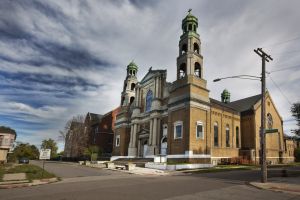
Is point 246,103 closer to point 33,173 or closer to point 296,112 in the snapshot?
point 296,112

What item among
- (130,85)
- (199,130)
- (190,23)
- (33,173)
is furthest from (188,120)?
(130,85)

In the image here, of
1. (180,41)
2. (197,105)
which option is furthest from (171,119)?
(180,41)

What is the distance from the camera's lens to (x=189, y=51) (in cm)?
3812

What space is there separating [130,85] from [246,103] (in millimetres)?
24915

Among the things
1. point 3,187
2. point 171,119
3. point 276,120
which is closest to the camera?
point 3,187

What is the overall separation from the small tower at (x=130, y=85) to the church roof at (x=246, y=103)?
22.1m

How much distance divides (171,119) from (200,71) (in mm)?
8570

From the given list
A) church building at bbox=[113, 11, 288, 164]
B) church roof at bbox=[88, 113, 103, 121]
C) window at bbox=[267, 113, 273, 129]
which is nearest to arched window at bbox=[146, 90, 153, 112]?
church building at bbox=[113, 11, 288, 164]

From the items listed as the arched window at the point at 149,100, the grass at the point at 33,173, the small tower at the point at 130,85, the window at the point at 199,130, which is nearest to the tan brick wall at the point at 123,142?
the small tower at the point at 130,85

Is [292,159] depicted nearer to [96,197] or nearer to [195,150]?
[195,150]

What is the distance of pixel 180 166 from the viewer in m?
30.4

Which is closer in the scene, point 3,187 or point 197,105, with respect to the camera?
point 3,187

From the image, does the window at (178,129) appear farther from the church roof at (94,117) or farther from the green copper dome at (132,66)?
the church roof at (94,117)

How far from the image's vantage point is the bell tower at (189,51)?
3766cm
